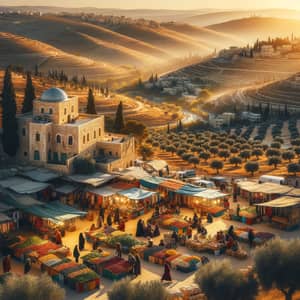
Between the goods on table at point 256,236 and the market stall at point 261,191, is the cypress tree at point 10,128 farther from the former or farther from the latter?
the goods on table at point 256,236

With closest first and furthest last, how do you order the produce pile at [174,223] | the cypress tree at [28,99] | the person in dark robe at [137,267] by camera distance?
1. the person in dark robe at [137,267]
2. the produce pile at [174,223]
3. the cypress tree at [28,99]

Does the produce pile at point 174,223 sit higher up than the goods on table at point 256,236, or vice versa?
the goods on table at point 256,236

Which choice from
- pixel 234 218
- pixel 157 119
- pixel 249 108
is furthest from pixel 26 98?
pixel 249 108

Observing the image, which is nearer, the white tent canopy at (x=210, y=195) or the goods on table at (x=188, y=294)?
the goods on table at (x=188, y=294)

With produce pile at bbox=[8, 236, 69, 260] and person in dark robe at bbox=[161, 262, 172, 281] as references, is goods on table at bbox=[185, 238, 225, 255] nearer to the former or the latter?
person in dark robe at bbox=[161, 262, 172, 281]

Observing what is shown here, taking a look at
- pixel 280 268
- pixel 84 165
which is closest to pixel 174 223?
pixel 84 165

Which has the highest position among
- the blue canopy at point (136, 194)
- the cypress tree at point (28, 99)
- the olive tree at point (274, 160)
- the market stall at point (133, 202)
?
the cypress tree at point (28, 99)

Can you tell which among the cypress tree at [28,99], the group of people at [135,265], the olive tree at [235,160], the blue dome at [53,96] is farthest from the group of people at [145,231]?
the olive tree at [235,160]
